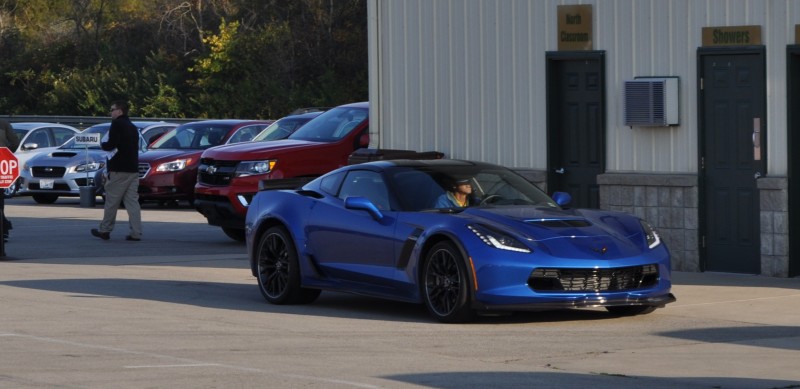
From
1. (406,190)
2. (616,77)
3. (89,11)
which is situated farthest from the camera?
(89,11)

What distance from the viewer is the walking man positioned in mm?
21141

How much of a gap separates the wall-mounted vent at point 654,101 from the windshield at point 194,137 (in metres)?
12.5

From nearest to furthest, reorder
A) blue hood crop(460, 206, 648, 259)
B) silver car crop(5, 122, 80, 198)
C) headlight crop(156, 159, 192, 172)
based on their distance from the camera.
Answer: blue hood crop(460, 206, 648, 259) < headlight crop(156, 159, 192, 172) < silver car crop(5, 122, 80, 198)

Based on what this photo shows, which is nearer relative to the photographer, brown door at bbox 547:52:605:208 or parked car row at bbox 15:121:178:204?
brown door at bbox 547:52:605:208

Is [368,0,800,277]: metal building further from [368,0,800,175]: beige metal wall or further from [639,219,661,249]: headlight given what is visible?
[639,219,661,249]: headlight

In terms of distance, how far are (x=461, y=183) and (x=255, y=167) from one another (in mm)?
7597

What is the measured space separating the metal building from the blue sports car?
340cm

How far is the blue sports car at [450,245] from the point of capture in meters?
11.8

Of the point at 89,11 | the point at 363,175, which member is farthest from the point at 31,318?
the point at 89,11

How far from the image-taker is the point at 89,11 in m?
67.7

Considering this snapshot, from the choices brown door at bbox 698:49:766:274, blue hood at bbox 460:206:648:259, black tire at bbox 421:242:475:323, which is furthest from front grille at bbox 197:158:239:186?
black tire at bbox 421:242:475:323

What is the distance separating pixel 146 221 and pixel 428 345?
576 inches

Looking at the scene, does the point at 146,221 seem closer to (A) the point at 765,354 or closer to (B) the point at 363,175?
(B) the point at 363,175

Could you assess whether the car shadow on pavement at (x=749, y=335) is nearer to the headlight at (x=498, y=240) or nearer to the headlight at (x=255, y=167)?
the headlight at (x=498, y=240)
